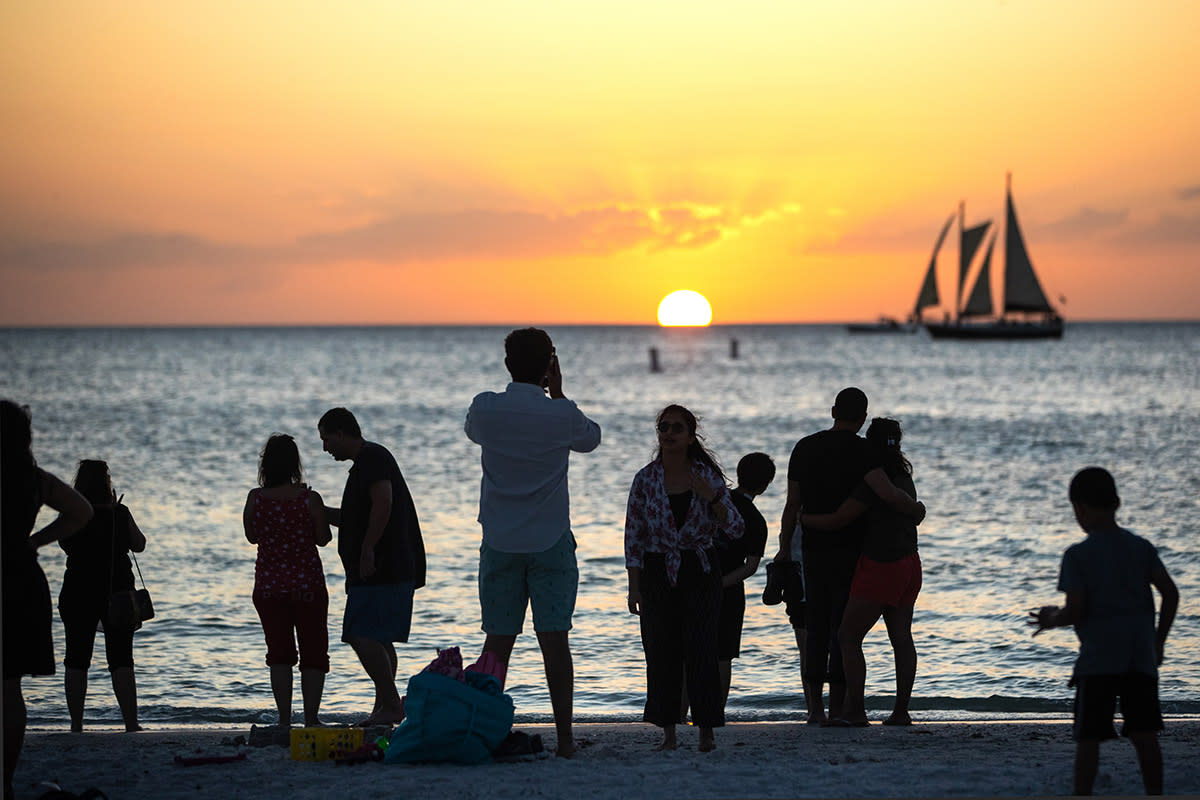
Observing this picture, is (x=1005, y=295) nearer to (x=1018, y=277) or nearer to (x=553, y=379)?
(x=1018, y=277)

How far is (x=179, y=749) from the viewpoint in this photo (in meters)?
6.27

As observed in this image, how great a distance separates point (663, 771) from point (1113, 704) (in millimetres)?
1882

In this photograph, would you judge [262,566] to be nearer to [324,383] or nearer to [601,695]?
[601,695]

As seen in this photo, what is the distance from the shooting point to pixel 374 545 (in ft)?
20.7

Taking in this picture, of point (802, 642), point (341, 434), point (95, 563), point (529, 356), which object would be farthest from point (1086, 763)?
point (95, 563)

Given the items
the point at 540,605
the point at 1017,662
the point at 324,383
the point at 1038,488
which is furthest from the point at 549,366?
the point at 324,383

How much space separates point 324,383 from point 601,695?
216 feet

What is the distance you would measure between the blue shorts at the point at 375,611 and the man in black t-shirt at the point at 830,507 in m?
1.99

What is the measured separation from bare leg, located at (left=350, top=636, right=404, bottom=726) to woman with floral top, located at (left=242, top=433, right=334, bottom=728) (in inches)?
11.5

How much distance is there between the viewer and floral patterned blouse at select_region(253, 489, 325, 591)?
6.48m

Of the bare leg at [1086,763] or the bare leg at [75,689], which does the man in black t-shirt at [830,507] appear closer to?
the bare leg at [1086,763]

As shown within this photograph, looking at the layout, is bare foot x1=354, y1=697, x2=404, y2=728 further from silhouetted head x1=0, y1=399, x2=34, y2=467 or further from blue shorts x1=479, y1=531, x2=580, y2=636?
silhouetted head x1=0, y1=399, x2=34, y2=467

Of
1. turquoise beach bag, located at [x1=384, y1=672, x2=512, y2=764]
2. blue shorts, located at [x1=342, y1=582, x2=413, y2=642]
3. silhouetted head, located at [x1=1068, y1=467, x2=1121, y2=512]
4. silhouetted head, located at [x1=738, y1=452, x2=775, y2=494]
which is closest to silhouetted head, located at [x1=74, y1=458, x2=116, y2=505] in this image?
blue shorts, located at [x1=342, y1=582, x2=413, y2=642]

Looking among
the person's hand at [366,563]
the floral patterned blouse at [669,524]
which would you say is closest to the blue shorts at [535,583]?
the floral patterned blouse at [669,524]
